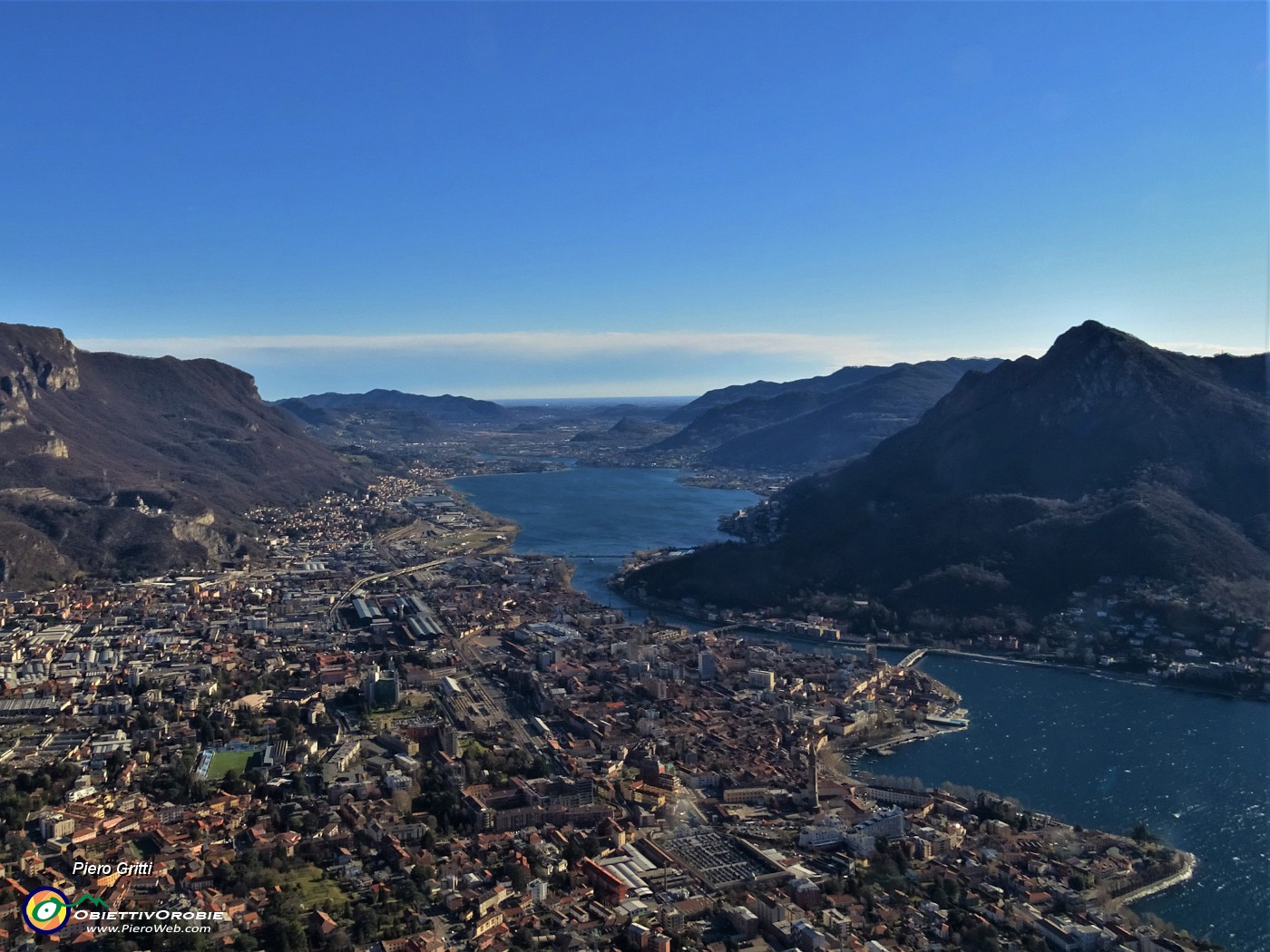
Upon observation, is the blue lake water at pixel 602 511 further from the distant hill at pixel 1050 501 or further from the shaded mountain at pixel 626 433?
the shaded mountain at pixel 626 433

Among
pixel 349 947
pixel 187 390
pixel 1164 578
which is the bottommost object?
pixel 349 947

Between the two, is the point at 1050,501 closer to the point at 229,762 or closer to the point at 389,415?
the point at 229,762

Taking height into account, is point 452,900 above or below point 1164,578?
below

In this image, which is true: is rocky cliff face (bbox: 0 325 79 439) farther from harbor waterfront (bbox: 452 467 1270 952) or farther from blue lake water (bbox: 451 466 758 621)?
harbor waterfront (bbox: 452 467 1270 952)

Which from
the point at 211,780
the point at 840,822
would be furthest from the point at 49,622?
the point at 840,822

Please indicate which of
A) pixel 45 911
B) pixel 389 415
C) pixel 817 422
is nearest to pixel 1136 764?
pixel 45 911

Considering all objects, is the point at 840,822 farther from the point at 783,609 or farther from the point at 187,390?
the point at 187,390

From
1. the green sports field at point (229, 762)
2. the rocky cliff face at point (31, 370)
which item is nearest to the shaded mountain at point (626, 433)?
the rocky cliff face at point (31, 370)
